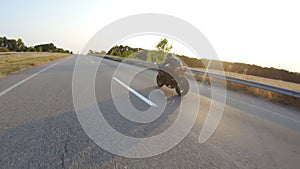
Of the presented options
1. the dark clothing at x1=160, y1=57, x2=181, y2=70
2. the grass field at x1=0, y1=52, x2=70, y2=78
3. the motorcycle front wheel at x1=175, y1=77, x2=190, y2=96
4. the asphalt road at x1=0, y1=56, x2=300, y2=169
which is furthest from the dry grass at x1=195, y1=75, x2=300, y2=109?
the grass field at x1=0, y1=52, x2=70, y2=78

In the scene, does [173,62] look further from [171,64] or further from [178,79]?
[178,79]

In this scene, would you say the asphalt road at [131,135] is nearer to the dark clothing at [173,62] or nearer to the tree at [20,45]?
the dark clothing at [173,62]

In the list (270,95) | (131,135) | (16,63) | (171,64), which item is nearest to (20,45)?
(16,63)

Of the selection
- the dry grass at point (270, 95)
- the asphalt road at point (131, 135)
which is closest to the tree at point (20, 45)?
the dry grass at point (270, 95)

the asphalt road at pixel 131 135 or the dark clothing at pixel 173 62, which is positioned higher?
the dark clothing at pixel 173 62

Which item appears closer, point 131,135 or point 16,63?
point 131,135

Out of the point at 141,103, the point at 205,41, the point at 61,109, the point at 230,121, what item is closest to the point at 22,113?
the point at 61,109

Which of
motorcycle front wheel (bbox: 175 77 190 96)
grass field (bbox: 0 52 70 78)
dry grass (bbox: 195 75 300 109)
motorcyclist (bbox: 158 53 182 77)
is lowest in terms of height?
grass field (bbox: 0 52 70 78)

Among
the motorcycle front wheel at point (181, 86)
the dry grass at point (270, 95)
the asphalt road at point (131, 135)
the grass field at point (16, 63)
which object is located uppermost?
the motorcycle front wheel at point (181, 86)

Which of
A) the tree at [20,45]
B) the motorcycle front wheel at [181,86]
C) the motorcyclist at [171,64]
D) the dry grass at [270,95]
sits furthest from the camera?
the tree at [20,45]

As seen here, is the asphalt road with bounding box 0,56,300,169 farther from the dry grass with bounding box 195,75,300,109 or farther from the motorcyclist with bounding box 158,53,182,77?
the dry grass with bounding box 195,75,300,109

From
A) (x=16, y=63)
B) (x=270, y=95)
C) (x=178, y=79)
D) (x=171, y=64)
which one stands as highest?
(x=171, y=64)

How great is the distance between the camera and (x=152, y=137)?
3.24 m

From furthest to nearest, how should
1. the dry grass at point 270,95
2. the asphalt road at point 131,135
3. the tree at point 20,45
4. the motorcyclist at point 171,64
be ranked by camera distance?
the tree at point 20,45, the dry grass at point 270,95, the motorcyclist at point 171,64, the asphalt road at point 131,135
